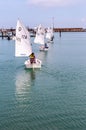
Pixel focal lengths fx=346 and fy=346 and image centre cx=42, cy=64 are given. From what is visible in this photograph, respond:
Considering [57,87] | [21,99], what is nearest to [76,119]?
[21,99]

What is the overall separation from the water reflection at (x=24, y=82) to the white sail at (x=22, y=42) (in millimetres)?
3246

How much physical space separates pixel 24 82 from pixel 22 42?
10382 mm

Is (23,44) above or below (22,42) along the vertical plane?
below

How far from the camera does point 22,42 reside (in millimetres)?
47250

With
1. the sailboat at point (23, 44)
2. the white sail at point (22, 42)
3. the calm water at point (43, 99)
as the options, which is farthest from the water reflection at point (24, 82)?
the white sail at point (22, 42)

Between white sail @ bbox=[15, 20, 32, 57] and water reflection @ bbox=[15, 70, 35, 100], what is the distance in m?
3.25

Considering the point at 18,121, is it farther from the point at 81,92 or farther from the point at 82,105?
the point at 81,92

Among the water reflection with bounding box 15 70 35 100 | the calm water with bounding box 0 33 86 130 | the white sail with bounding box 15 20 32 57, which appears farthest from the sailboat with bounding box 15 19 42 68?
the water reflection with bounding box 15 70 35 100

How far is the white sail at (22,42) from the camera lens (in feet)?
153

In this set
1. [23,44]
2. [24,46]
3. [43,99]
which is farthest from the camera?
[24,46]

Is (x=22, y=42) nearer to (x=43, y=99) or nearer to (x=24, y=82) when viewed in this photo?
(x=24, y=82)

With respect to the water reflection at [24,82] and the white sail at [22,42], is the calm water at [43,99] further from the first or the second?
the white sail at [22,42]

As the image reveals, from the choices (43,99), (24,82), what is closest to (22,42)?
A: (24,82)

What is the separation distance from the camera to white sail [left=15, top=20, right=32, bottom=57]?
153 feet
